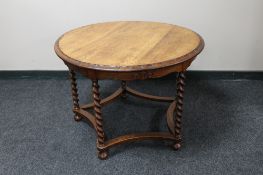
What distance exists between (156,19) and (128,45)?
101 cm

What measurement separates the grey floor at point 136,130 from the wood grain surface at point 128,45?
2.28 feet

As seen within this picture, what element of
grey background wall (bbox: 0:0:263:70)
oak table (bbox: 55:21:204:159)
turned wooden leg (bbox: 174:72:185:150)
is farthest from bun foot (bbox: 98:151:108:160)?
grey background wall (bbox: 0:0:263:70)

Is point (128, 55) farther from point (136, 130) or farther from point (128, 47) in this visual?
point (136, 130)

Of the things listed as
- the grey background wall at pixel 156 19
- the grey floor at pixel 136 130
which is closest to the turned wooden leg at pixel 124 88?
the grey floor at pixel 136 130

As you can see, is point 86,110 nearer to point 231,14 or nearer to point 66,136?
point 66,136

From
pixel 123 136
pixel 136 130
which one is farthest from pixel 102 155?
pixel 136 130

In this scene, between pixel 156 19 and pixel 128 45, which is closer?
pixel 128 45

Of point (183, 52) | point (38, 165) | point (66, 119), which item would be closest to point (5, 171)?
point (38, 165)

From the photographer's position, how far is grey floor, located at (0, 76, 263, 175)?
1.91m

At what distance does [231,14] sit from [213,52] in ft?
1.29

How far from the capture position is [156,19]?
2.79 meters

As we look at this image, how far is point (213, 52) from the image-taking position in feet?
9.50

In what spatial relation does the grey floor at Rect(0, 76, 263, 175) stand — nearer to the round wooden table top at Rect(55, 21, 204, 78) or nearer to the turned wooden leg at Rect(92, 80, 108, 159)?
the turned wooden leg at Rect(92, 80, 108, 159)

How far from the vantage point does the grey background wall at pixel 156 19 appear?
272 centimetres
